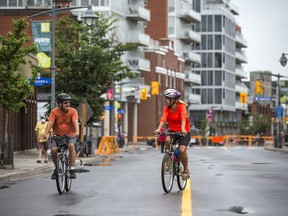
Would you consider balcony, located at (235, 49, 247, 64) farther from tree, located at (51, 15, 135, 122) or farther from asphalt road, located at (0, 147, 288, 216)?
asphalt road, located at (0, 147, 288, 216)

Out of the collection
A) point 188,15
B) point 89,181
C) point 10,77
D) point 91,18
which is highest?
point 188,15

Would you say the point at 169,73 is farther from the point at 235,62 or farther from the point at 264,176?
the point at 264,176

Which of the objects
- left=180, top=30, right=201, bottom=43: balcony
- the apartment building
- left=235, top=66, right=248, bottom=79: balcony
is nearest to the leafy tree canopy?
left=180, top=30, right=201, bottom=43: balcony

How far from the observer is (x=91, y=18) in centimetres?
3681

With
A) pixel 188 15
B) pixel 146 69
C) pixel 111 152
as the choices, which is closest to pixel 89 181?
pixel 111 152

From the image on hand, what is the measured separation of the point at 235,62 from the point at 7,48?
411 feet

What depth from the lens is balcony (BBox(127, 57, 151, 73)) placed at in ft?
309

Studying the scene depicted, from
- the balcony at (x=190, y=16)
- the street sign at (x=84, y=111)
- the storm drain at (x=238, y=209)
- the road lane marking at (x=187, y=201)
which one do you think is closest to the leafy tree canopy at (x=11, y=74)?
the road lane marking at (x=187, y=201)

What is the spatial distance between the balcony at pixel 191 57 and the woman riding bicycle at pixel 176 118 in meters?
105

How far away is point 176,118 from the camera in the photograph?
16766 mm

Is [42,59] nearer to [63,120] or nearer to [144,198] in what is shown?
[63,120]

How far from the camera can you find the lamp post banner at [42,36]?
36344 millimetres

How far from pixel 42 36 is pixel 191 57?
8735cm

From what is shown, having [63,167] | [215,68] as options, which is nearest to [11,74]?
[63,167]
